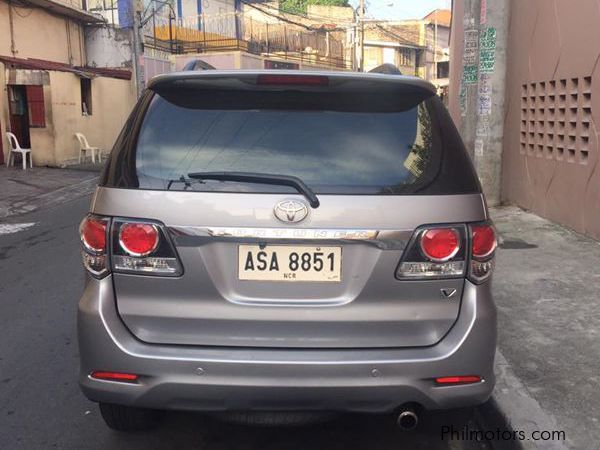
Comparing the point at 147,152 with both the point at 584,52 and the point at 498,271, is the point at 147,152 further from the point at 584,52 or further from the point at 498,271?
the point at 584,52

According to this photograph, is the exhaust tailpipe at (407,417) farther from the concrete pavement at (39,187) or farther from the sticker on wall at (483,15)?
the concrete pavement at (39,187)

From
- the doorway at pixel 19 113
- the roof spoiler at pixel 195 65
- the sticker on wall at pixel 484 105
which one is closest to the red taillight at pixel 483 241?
the roof spoiler at pixel 195 65

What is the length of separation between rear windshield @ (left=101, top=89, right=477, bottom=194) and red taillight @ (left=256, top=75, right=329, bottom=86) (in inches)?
1.8

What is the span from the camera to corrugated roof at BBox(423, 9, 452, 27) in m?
52.2

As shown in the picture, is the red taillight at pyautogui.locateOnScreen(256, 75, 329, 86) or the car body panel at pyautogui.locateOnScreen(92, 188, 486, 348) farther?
the red taillight at pyautogui.locateOnScreen(256, 75, 329, 86)

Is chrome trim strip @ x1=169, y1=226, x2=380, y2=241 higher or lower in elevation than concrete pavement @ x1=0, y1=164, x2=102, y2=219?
higher

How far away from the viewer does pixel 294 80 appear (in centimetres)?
279

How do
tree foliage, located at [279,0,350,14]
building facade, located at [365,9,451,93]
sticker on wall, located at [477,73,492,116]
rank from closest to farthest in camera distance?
sticker on wall, located at [477,73,492,116] → building facade, located at [365,9,451,93] → tree foliage, located at [279,0,350,14]

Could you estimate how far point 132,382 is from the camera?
2557 mm

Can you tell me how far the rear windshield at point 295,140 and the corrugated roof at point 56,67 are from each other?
15.2 metres

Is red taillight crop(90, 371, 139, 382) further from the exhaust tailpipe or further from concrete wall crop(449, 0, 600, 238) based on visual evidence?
concrete wall crop(449, 0, 600, 238)

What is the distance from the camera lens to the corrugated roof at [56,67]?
53.5 feet

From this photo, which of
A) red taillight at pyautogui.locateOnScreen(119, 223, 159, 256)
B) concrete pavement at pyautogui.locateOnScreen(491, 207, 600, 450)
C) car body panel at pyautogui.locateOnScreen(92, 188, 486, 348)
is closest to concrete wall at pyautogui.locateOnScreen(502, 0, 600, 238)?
concrete pavement at pyautogui.locateOnScreen(491, 207, 600, 450)

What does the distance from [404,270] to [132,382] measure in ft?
3.74
